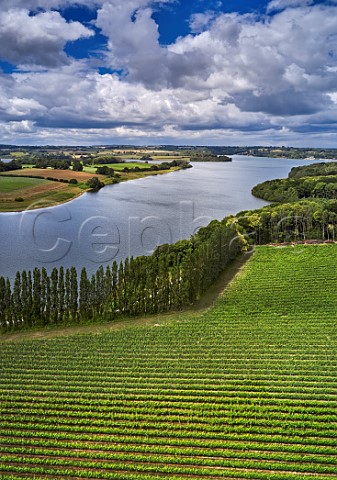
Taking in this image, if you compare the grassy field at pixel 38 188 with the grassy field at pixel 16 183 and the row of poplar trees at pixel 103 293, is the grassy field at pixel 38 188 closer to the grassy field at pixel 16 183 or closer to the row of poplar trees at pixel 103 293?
the grassy field at pixel 16 183

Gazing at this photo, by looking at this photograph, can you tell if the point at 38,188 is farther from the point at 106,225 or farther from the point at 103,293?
the point at 103,293

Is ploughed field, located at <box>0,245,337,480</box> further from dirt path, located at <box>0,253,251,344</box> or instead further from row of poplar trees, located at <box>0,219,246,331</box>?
row of poplar trees, located at <box>0,219,246,331</box>

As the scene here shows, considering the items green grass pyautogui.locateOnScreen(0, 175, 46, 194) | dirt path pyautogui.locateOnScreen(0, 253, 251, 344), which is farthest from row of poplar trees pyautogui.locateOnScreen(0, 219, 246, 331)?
green grass pyautogui.locateOnScreen(0, 175, 46, 194)

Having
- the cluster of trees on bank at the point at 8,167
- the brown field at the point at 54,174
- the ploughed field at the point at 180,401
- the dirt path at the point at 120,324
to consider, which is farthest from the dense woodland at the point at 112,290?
the cluster of trees on bank at the point at 8,167

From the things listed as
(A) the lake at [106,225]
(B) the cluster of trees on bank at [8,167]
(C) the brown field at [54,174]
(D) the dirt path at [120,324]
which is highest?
(B) the cluster of trees on bank at [8,167]

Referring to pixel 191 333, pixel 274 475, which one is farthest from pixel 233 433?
pixel 191 333

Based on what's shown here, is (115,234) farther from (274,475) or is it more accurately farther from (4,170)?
(4,170)
